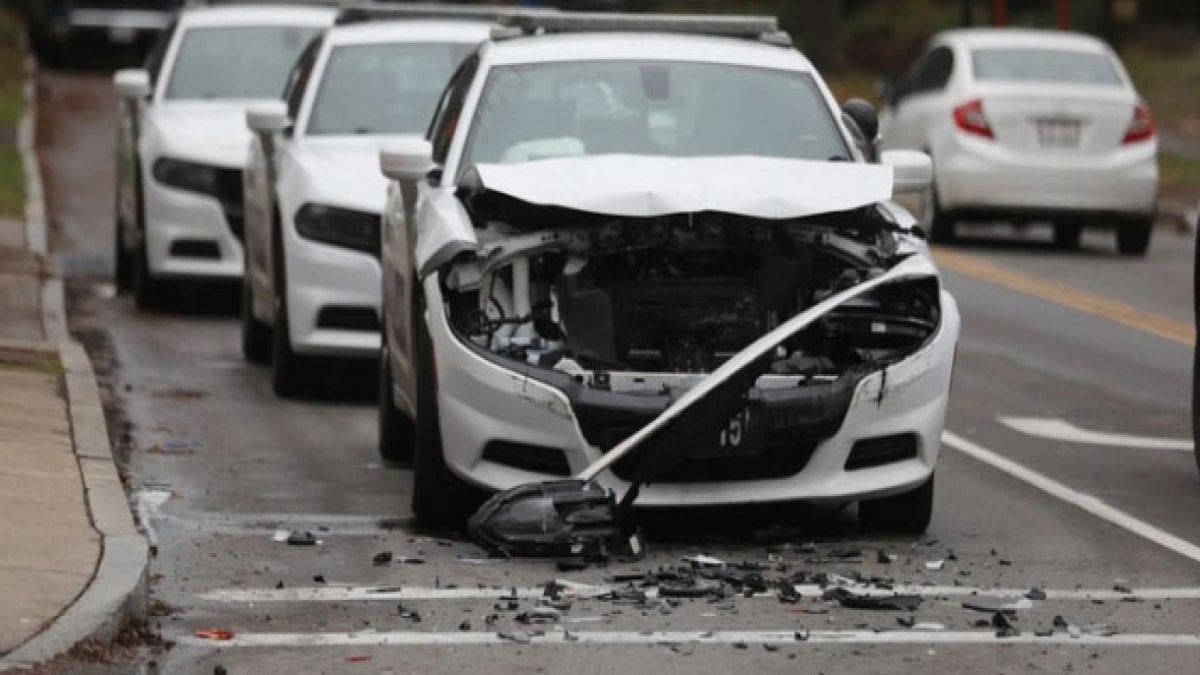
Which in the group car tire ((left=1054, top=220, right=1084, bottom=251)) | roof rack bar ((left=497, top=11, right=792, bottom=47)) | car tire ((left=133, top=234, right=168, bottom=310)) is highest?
roof rack bar ((left=497, top=11, right=792, bottom=47))

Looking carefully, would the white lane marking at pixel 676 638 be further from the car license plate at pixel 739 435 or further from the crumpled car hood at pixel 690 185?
the crumpled car hood at pixel 690 185

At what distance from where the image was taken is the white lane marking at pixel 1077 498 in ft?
35.6

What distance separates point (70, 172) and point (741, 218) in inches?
829

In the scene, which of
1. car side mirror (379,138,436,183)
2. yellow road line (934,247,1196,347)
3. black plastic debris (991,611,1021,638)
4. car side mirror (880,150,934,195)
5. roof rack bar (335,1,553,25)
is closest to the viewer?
black plastic debris (991,611,1021,638)

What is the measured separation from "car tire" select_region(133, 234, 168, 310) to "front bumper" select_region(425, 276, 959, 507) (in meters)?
8.39

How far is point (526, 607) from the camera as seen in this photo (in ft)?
30.6

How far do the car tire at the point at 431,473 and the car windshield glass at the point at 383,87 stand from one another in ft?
17.1

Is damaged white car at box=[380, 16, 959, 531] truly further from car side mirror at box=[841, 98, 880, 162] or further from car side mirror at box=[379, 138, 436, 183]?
car side mirror at box=[841, 98, 880, 162]

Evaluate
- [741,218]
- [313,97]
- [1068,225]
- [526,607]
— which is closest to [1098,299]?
[1068,225]

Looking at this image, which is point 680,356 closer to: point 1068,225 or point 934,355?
point 934,355

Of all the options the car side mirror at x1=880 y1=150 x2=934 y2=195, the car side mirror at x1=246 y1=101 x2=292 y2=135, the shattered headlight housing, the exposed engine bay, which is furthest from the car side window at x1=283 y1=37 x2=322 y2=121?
the exposed engine bay

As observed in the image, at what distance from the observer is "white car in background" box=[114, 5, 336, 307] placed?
18.6m

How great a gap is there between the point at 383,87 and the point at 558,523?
263 inches

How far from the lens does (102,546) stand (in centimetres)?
965
